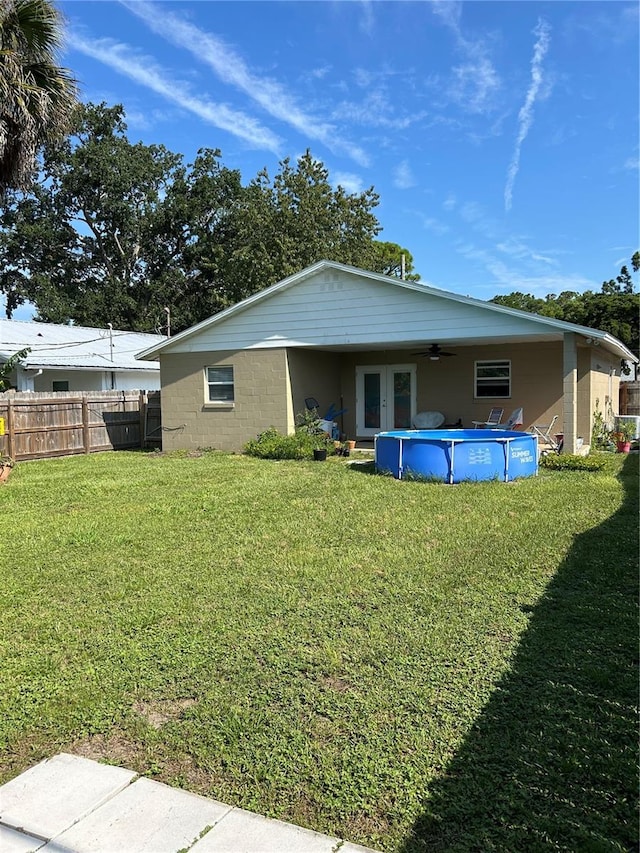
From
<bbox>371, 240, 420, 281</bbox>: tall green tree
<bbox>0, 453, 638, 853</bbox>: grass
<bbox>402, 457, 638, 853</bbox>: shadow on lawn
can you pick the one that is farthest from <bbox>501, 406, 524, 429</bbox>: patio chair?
<bbox>371, 240, 420, 281</bbox>: tall green tree

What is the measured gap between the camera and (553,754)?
270cm

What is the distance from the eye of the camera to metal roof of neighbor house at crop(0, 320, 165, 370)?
19.0m

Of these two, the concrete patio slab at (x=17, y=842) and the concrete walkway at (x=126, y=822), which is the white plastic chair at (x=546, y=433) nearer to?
the concrete walkway at (x=126, y=822)

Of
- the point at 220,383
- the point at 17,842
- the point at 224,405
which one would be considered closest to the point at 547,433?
the point at 224,405

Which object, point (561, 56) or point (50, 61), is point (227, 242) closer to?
point (50, 61)

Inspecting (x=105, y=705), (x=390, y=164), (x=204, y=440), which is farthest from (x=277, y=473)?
(x=390, y=164)

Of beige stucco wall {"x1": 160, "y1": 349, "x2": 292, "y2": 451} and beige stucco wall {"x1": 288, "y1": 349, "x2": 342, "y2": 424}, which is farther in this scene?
beige stucco wall {"x1": 288, "y1": 349, "x2": 342, "y2": 424}

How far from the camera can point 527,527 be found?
6738 millimetres

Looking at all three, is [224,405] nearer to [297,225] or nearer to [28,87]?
[28,87]

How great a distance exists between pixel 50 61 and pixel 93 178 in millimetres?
26303

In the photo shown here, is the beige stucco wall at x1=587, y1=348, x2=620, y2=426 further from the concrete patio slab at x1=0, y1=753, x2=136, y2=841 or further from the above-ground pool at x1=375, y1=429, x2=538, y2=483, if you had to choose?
the concrete patio slab at x1=0, y1=753, x2=136, y2=841

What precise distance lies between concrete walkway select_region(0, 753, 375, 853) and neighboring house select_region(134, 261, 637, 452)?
11.5 m

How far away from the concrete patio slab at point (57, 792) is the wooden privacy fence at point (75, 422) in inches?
478

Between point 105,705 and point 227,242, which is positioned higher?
point 227,242
